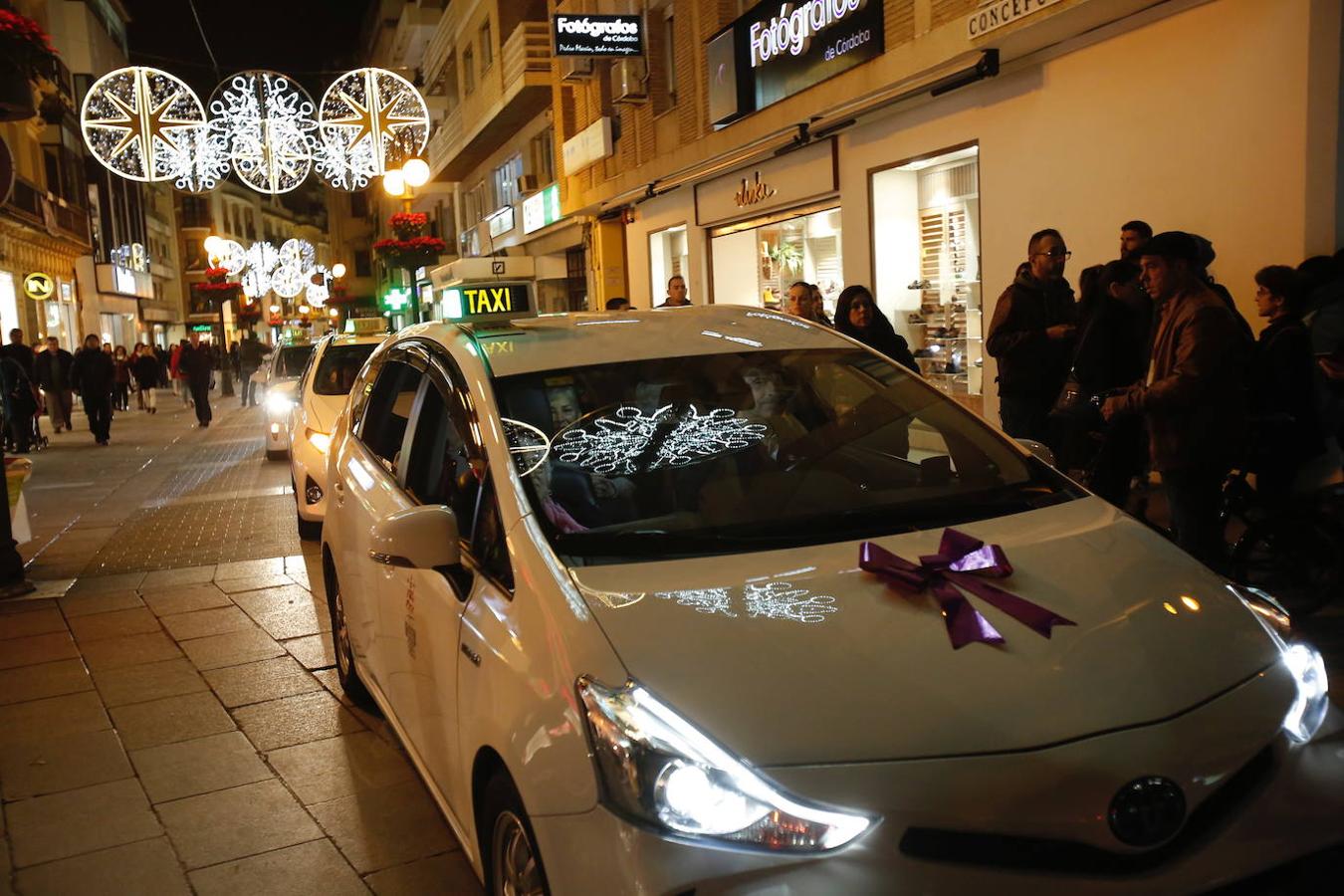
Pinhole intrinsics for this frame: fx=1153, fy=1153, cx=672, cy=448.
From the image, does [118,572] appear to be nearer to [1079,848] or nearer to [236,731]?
[236,731]

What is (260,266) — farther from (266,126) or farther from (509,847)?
(509,847)

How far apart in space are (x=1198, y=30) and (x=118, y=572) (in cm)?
926

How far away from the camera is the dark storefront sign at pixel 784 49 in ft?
42.8

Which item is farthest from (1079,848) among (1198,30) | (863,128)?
(863,128)

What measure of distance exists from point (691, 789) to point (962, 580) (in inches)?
35.1

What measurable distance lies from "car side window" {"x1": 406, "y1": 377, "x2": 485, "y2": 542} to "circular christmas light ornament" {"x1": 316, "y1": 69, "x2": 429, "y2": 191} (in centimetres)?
1107

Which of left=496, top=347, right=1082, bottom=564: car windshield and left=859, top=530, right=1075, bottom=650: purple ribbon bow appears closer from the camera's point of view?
left=859, top=530, right=1075, bottom=650: purple ribbon bow

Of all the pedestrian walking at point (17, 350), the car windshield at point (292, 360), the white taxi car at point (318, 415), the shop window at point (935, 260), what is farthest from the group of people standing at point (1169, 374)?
the pedestrian walking at point (17, 350)

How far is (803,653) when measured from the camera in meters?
2.49

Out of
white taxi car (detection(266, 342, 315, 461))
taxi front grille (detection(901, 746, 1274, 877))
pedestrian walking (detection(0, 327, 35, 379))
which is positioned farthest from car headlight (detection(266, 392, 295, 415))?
taxi front grille (detection(901, 746, 1274, 877))

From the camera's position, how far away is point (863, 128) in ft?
45.2

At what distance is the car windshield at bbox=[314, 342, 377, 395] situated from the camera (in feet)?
35.8

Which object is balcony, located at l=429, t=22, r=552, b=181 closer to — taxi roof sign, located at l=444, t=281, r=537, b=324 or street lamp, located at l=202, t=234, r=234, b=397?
street lamp, located at l=202, t=234, r=234, b=397

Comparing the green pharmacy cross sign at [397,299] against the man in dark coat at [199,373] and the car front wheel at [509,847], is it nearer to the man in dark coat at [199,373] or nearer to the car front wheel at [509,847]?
the man in dark coat at [199,373]
